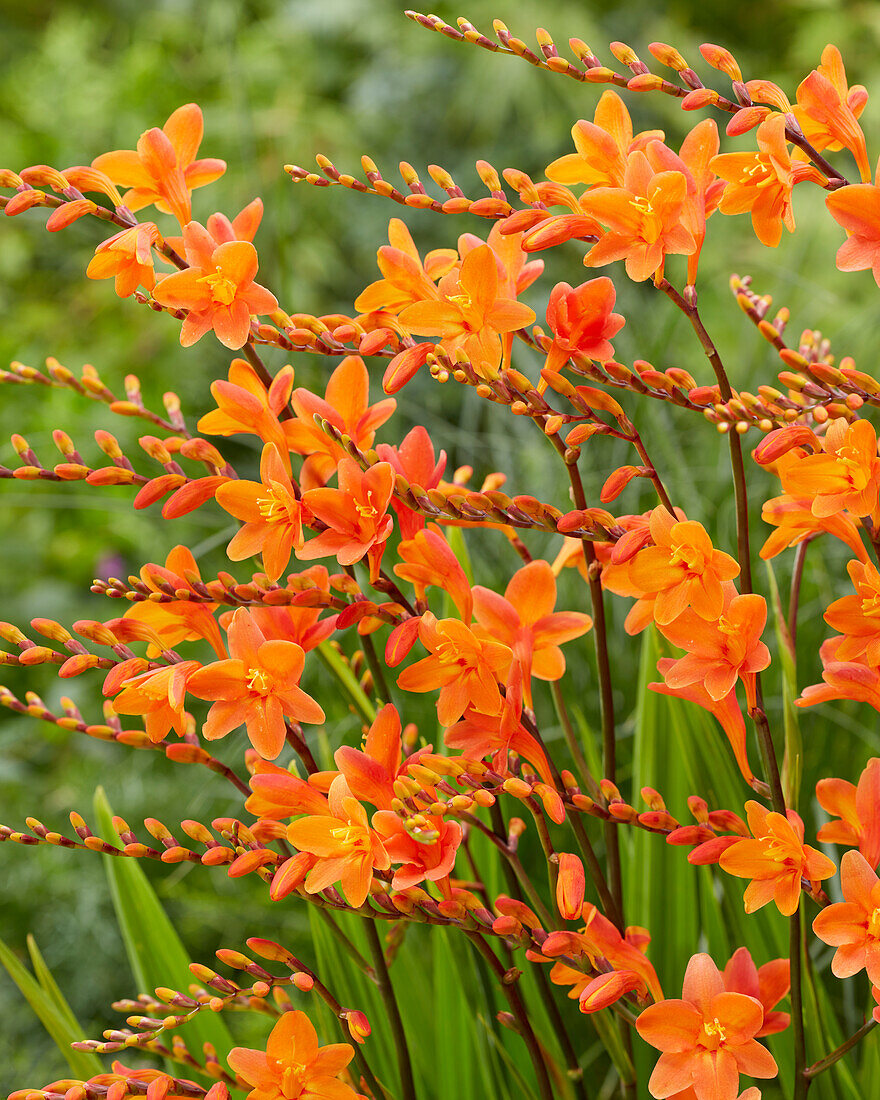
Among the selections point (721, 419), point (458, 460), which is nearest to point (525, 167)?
point (458, 460)

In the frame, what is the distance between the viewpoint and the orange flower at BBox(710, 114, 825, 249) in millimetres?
394

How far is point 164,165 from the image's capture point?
0.48m

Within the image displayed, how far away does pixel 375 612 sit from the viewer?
423 millimetres

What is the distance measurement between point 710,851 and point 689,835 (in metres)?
0.01

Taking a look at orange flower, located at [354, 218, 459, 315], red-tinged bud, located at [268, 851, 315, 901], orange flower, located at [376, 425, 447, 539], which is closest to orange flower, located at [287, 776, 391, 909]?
red-tinged bud, located at [268, 851, 315, 901]

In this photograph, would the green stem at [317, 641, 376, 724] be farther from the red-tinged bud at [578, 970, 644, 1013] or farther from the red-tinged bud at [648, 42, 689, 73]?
the red-tinged bud at [648, 42, 689, 73]

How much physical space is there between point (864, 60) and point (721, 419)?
329cm

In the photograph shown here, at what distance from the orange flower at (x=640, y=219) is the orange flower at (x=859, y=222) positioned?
6cm

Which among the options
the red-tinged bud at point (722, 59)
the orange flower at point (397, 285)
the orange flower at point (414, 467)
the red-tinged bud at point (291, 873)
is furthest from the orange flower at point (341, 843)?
the red-tinged bud at point (722, 59)

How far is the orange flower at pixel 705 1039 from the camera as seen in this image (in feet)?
1.30

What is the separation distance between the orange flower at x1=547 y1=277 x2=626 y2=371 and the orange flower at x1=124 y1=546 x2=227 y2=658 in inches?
7.0

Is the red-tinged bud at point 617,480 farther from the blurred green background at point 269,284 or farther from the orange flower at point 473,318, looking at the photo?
the blurred green background at point 269,284

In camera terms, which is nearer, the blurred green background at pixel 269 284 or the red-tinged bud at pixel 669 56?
the red-tinged bud at pixel 669 56

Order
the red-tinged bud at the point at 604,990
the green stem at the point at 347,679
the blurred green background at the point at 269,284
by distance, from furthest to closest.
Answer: the blurred green background at the point at 269,284 < the green stem at the point at 347,679 < the red-tinged bud at the point at 604,990
